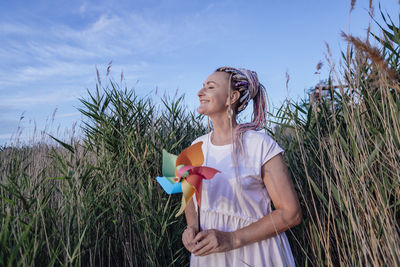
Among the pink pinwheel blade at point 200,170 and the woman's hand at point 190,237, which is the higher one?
the pink pinwheel blade at point 200,170

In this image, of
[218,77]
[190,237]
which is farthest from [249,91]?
[190,237]

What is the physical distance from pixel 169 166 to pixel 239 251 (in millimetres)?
546

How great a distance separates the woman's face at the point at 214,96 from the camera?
1662 millimetres

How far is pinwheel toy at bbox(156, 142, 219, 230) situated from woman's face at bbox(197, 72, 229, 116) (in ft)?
1.09

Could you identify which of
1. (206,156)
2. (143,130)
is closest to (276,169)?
(206,156)

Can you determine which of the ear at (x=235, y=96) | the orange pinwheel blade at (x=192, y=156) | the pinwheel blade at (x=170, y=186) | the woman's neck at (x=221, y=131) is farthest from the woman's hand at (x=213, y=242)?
the ear at (x=235, y=96)

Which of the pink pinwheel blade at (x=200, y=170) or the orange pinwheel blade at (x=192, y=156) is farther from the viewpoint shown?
the orange pinwheel blade at (x=192, y=156)

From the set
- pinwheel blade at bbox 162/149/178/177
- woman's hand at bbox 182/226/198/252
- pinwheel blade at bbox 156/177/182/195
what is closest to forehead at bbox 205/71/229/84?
pinwheel blade at bbox 162/149/178/177

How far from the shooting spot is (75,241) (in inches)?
61.7

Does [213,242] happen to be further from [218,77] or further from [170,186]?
[218,77]

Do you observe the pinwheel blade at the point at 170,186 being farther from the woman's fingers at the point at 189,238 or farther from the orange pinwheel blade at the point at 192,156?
the woman's fingers at the point at 189,238

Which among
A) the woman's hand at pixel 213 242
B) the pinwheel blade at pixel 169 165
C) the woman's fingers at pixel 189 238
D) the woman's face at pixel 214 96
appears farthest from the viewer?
the woman's face at pixel 214 96

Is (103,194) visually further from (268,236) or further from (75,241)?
(268,236)

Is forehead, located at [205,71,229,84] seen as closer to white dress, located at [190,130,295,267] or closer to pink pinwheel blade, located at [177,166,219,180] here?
white dress, located at [190,130,295,267]
